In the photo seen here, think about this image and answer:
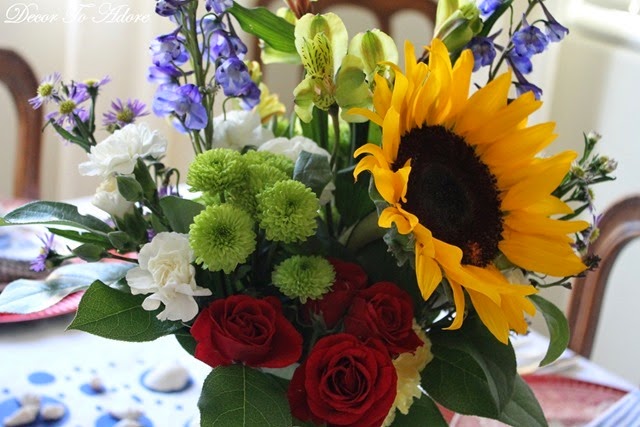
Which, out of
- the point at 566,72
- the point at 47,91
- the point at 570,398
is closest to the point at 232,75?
the point at 47,91

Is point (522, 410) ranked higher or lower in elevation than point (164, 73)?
lower

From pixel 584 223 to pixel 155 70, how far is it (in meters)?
0.32

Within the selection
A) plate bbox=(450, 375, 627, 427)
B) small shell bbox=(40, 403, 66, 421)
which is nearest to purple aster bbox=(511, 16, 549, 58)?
plate bbox=(450, 375, 627, 427)

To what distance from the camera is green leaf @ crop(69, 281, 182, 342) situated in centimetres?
54

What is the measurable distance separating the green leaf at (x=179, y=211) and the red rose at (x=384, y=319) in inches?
4.8

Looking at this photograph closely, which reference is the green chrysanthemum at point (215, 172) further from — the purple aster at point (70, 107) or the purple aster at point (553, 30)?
the purple aster at point (553, 30)

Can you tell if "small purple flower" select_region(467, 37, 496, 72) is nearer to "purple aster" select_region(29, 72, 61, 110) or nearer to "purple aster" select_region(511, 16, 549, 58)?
"purple aster" select_region(511, 16, 549, 58)

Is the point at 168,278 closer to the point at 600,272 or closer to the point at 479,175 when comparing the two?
the point at 479,175

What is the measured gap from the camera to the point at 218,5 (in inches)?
23.1

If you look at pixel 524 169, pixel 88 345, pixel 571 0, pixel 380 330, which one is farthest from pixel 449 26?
pixel 571 0

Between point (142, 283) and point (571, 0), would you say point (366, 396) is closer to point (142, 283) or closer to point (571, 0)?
point (142, 283)

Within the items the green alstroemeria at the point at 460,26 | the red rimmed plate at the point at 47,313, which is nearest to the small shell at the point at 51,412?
the red rimmed plate at the point at 47,313

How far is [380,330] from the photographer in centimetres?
53

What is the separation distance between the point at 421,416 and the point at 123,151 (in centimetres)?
27
